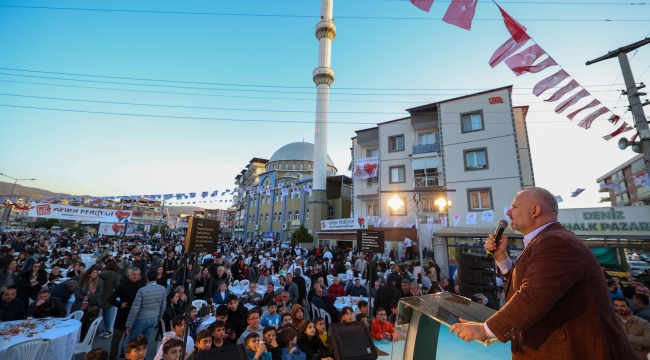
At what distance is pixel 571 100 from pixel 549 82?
1287mm

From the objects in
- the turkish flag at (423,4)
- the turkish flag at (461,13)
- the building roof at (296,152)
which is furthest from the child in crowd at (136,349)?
the building roof at (296,152)

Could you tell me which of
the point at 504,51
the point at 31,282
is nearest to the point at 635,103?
the point at 504,51

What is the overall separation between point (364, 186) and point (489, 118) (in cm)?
1134

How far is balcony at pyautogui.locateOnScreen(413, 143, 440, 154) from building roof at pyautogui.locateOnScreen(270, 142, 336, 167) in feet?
101

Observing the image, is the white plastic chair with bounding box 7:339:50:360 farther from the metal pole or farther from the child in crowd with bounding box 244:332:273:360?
the metal pole

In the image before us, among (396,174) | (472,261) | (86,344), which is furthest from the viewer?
(396,174)

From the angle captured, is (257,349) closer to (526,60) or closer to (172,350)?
(172,350)

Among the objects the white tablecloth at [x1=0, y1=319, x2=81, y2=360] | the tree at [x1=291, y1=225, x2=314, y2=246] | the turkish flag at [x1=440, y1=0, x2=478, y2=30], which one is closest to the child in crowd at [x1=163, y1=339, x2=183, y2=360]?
the white tablecloth at [x1=0, y1=319, x2=81, y2=360]

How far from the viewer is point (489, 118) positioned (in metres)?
19.6

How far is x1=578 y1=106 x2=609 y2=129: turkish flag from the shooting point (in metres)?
8.05

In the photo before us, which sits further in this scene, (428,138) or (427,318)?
(428,138)

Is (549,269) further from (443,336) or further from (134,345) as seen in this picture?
(134,345)

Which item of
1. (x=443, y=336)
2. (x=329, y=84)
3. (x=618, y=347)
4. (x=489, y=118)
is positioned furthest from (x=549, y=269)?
(x=329, y=84)

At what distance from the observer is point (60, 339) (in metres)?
4.73
